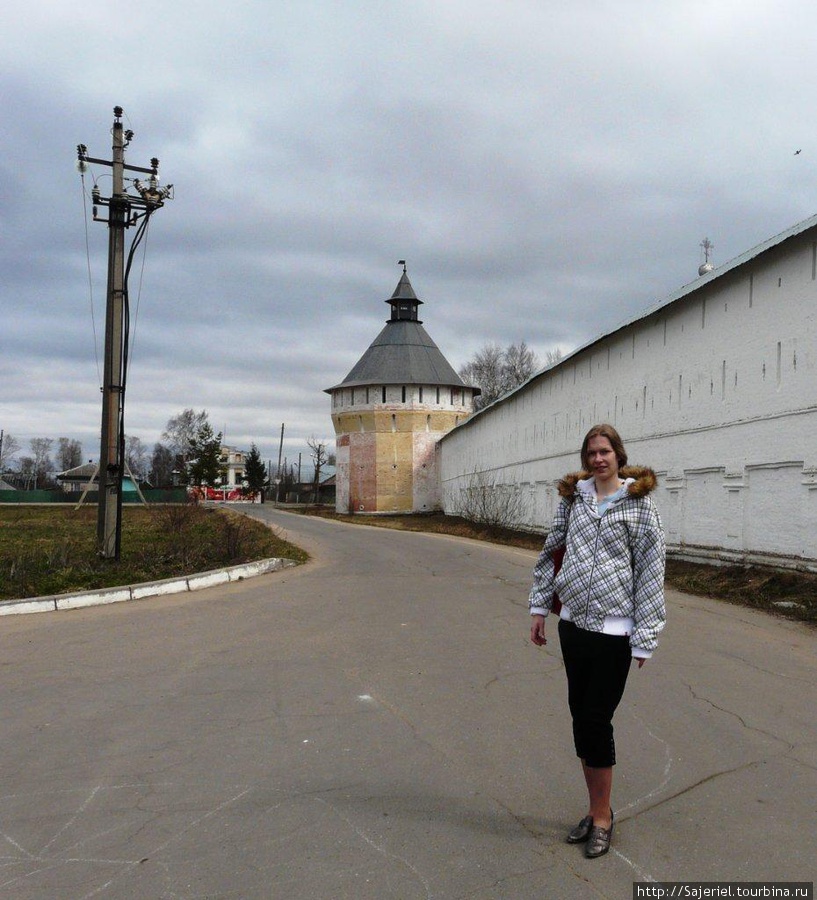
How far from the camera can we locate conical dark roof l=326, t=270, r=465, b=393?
53.4 meters

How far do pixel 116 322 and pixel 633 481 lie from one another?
12196mm

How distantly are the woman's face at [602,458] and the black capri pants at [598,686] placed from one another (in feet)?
2.32

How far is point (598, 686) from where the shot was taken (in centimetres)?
357

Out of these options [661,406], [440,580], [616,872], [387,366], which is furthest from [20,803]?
[387,366]

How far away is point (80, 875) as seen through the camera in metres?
3.35

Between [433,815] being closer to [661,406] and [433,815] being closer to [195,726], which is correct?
[195,726]

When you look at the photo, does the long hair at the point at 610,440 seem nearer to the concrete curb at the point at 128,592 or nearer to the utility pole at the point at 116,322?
the concrete curb at the point at 128,592

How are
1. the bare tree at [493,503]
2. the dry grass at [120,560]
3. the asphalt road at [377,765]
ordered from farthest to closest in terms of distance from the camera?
the bare tree at [493,503] < the dry grass at [120,560] < the asphalt road at [377,765]

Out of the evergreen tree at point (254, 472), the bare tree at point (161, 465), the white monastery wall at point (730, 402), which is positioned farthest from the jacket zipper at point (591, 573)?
the bare tree at point (161, 465)

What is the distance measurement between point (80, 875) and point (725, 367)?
14.3 metres

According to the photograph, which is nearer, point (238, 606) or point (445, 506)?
point (238, 606)

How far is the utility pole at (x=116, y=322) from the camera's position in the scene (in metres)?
13.8

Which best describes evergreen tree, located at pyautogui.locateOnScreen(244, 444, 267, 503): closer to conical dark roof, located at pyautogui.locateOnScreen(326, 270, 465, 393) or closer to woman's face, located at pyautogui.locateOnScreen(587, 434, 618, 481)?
conical dark roof, located at pyautogui.locateOnScreen(326, 270, 465, 393)

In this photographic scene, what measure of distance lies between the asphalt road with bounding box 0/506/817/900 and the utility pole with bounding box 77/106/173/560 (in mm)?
5334
